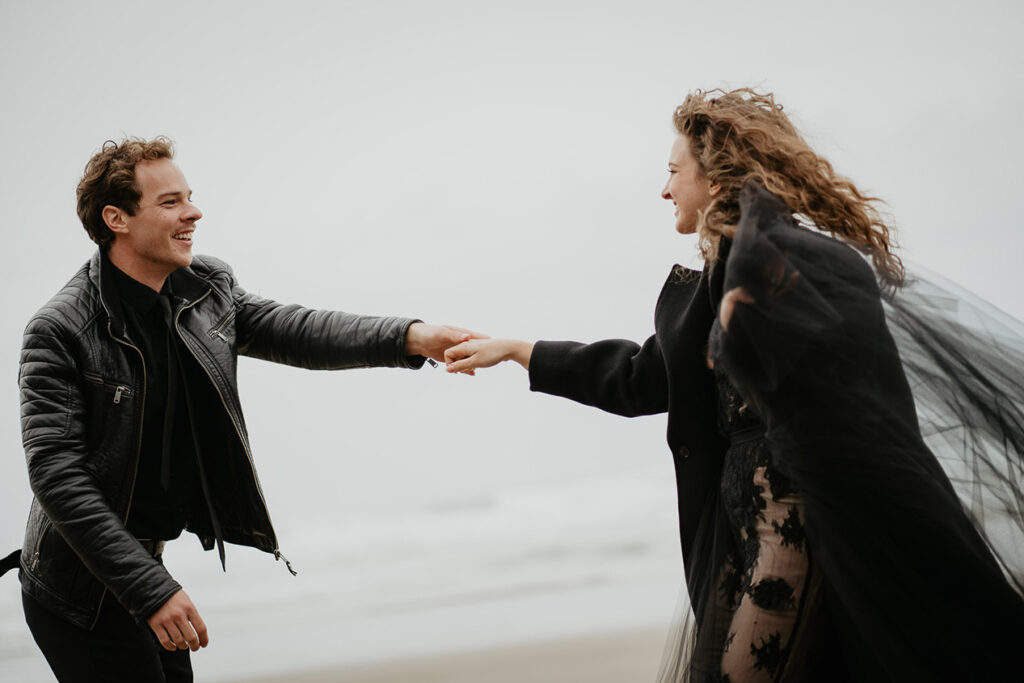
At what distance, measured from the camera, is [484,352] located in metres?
2.57

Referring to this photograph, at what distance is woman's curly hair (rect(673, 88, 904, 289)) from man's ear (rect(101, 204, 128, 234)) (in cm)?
141

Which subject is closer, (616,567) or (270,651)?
(270,651)

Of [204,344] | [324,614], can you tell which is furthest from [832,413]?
[324,614]

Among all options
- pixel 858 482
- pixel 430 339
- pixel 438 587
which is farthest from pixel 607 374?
pixel 438 587

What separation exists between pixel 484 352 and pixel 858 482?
1.16 m

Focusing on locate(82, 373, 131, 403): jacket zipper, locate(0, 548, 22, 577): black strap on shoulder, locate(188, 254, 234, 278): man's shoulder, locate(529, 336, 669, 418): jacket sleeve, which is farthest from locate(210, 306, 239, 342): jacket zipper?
locate(529, 336, 669, 418): jacket sleeve

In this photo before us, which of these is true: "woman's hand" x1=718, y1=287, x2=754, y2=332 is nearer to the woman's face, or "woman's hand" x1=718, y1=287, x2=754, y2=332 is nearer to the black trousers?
the woman's face

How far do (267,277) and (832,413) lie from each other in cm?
563

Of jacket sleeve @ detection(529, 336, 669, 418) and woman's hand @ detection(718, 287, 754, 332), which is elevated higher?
woman's hand @ detection(718, 287, 754, 332)

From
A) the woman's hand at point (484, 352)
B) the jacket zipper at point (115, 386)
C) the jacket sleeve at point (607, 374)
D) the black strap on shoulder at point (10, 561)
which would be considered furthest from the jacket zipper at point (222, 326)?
the jacket sleeve at point (607, 374)

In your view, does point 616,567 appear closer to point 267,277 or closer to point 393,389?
point 393,389

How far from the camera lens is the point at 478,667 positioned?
400 centimetres

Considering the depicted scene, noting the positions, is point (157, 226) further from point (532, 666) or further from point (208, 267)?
point (532, 666)

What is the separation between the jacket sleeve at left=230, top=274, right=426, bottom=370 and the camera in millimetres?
2596
